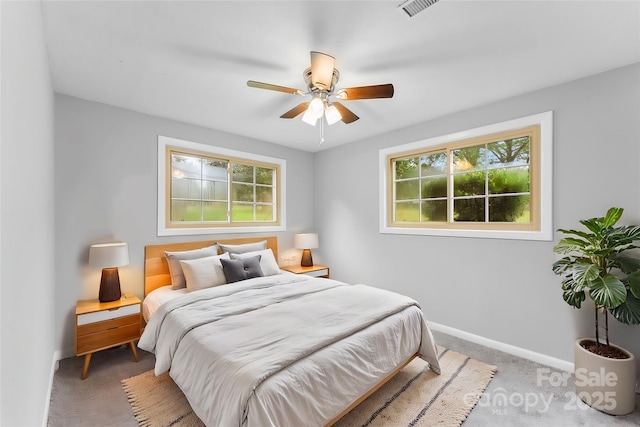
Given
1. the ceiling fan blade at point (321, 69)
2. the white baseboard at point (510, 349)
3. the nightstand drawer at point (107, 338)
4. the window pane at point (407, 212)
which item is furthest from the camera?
the window pane at point (407, 212)

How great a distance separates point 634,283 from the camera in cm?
187

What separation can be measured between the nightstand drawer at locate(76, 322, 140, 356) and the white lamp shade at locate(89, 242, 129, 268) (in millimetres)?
579

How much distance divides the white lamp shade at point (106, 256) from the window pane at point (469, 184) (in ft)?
11.9

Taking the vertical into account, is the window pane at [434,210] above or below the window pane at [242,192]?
below

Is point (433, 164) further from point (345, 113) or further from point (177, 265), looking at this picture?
point (177, 265)

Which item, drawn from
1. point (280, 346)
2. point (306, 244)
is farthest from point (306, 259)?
point (280, 346)

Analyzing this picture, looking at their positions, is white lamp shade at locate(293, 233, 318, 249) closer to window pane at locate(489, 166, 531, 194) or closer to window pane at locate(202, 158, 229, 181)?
window pane at locate(202, 158, 229, 181)

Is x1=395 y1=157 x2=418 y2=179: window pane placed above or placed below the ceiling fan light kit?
below

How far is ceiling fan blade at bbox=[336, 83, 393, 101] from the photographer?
1959mm

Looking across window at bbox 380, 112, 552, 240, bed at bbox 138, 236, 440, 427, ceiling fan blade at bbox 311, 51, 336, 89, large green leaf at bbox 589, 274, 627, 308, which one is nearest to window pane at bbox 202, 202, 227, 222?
bed at bbox 138, 236, 440, 427

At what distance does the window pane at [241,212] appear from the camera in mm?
3969

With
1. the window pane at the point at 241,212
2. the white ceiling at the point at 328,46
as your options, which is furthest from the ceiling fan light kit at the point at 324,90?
the window pane at the point at 241,212

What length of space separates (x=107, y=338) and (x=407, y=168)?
3.76 meters

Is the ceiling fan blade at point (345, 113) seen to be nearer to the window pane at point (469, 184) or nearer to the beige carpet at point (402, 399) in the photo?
the window pane at point (469, 184)
